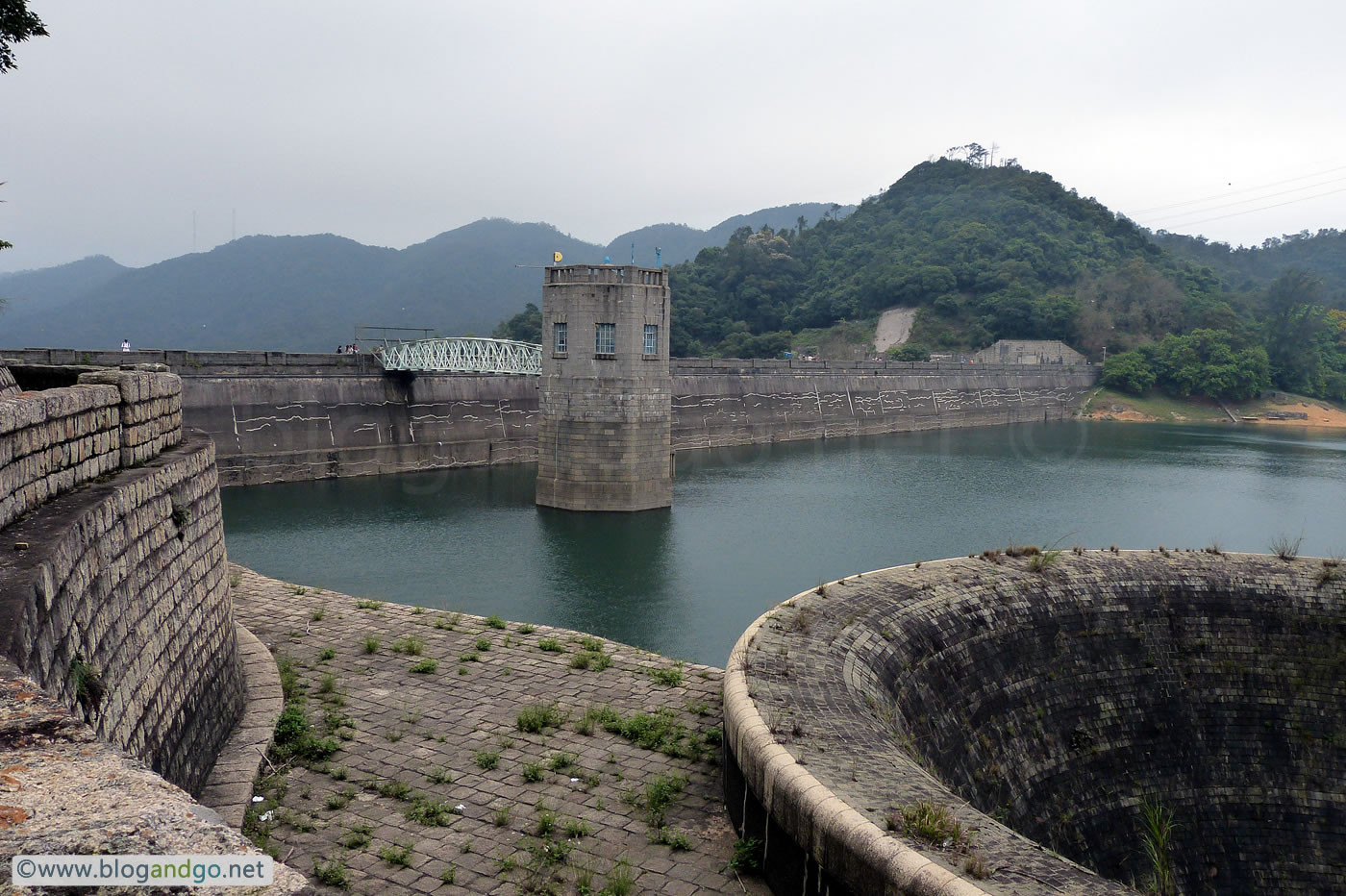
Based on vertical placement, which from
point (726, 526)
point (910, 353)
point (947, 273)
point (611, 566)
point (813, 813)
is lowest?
point (611, 566)

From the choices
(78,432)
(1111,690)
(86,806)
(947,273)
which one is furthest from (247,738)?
(947,273)

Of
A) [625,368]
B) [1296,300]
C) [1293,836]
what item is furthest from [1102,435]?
[1293,836]

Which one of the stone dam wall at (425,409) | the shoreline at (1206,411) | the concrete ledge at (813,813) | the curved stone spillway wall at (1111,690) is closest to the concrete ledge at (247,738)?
the concrete ledge at (813,813)

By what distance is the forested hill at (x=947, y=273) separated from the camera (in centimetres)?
7756

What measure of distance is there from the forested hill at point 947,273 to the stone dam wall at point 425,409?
83.0ft

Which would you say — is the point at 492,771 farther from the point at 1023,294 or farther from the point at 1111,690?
the point at 1023,294

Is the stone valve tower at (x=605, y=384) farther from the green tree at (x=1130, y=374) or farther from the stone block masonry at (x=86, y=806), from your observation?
the green tree at (x=1130, y=374)

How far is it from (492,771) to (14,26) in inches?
452

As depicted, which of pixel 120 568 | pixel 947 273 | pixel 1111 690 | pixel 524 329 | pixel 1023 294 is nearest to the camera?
pixel 120 568

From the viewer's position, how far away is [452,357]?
3625 centimetres

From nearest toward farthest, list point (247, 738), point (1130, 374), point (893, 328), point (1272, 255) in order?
point (247, 738)
point (1130, 374)
point (893, 328)
point (1272, 255)

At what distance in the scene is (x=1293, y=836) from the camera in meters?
11.7

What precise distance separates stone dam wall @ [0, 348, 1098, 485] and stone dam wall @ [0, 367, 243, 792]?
1728cm

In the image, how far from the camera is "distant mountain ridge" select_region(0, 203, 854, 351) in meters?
140
